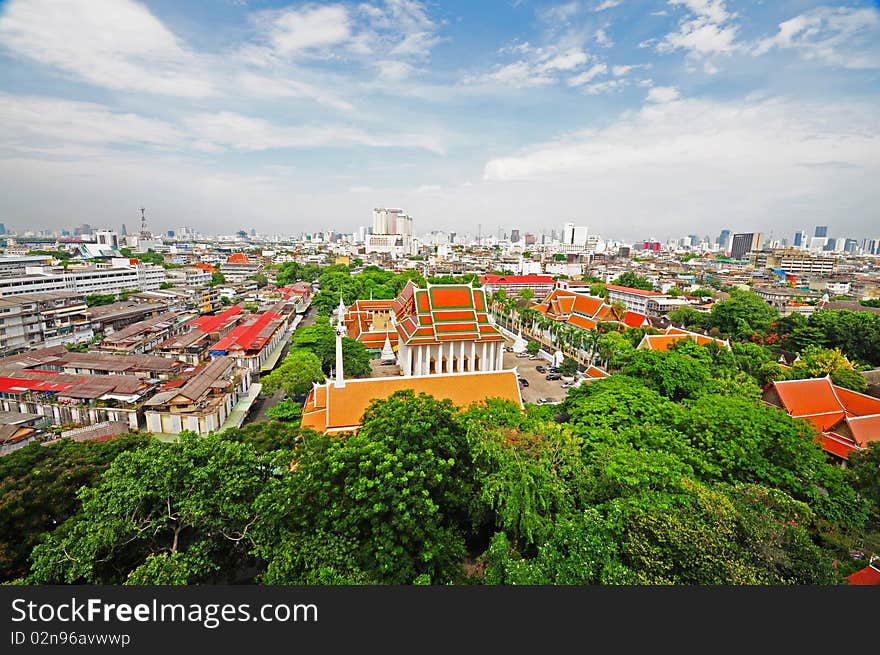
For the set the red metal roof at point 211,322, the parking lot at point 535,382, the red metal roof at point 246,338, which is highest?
the red metal roof at point 246,338

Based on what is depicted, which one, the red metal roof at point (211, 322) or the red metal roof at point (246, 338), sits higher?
the red metal roof at point (246, 338)

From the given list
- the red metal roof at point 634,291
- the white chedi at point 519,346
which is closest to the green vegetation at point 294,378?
the white chedi at point 519,346

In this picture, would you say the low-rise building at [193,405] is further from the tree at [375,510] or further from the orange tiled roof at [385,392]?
the tree at [375,510]

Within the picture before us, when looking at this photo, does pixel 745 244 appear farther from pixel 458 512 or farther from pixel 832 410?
pixel 458 512

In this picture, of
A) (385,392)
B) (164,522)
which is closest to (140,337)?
(385,392)

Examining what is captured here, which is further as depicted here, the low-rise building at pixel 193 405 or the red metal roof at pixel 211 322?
the red metal roof at pixel 211 322

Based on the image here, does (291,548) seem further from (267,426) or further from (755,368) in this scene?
(755,368)

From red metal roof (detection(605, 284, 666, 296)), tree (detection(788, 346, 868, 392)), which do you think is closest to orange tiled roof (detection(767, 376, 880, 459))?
tree (detection(788, 346, 868, 392))

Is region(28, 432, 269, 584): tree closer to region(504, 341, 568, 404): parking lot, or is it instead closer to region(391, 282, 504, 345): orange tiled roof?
region(391, 282, 504, 345): orange tiled roof
